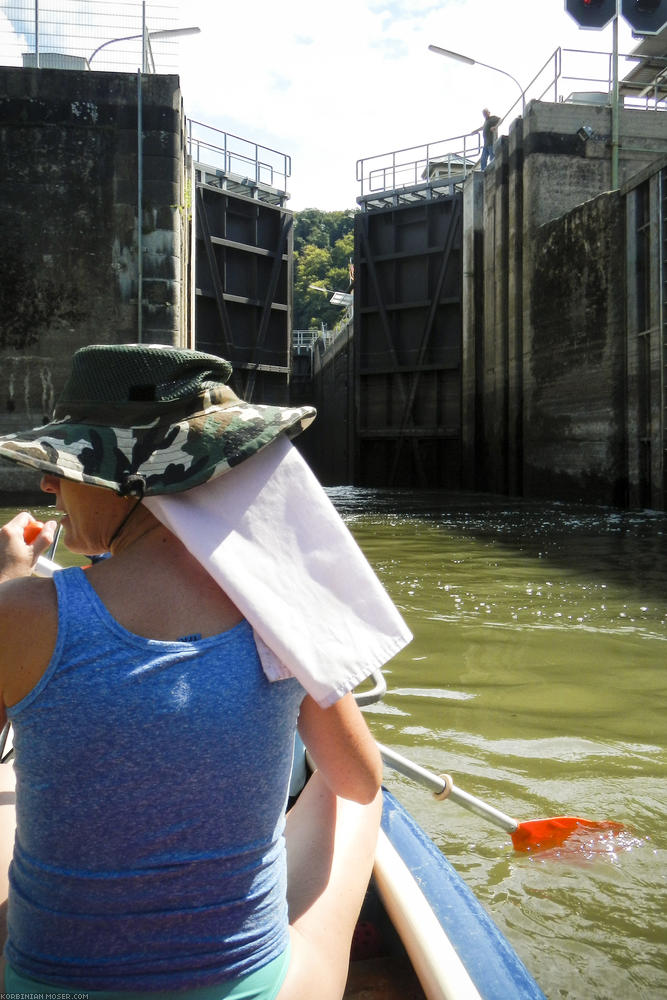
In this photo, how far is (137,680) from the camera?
3.08 ft

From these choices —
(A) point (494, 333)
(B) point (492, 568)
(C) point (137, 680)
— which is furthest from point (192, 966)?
(A) point (494, 333)

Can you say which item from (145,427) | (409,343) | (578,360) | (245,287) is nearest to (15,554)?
(145,427)

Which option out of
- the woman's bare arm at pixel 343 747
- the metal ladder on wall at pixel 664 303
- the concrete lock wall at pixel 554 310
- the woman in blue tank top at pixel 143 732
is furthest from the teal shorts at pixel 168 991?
the concrete lock wall at pixel 554 310

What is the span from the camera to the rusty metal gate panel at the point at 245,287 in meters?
15.9

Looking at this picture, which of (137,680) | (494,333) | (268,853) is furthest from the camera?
(494,333)

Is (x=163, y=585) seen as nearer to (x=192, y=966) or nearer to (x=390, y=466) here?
(x=192, y=966)

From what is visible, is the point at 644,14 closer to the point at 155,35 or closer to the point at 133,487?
the point at 155,35

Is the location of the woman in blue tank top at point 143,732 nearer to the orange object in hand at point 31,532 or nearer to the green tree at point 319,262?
the orange object in hand at point 31,532

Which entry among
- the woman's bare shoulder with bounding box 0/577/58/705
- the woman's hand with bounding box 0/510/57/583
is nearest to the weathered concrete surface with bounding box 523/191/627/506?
the woman's hand with bounding box 0/510/57/583

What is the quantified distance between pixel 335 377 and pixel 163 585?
2055 centimetres

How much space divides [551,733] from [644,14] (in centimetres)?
916

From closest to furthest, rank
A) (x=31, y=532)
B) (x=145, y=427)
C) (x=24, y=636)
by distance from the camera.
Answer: (x=24, y=636) → (x=145, y=427) → (x=31, y=532)

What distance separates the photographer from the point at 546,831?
7.55 feet

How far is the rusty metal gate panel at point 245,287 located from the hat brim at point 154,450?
14801 millimetres
